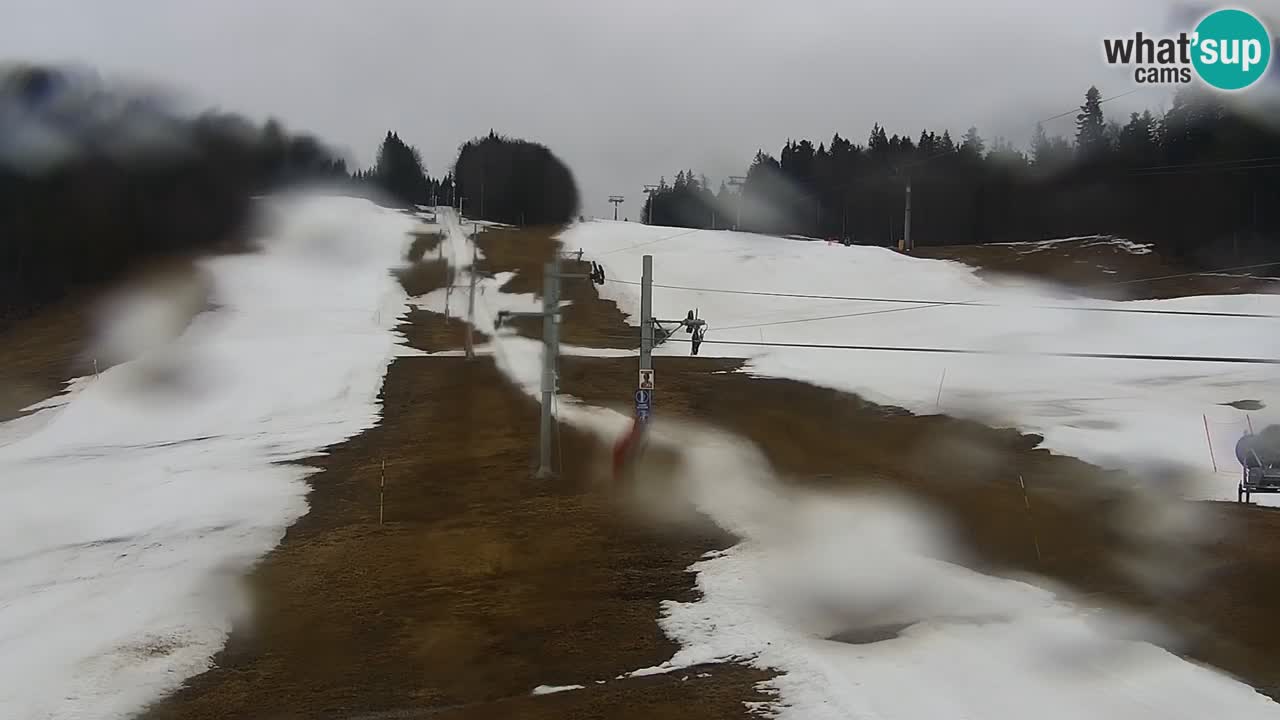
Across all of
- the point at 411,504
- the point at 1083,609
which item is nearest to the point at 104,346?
the point at 411,504

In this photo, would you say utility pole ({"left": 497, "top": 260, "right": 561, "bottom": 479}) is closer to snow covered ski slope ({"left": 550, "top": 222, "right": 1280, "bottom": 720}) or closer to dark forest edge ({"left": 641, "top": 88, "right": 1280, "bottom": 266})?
snow covered ski slope ({"left": 550, "top": 222, "right": 1280, "bottom": 720})

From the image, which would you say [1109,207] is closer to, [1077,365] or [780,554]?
[1077,365]

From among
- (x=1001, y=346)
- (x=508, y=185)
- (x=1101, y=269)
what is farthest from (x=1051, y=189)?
(x=508, y=185)

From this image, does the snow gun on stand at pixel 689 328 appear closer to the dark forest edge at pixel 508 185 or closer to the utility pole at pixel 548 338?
the utility pole at pixel 548 338

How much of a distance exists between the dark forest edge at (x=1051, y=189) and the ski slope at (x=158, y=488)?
6292 centimetres

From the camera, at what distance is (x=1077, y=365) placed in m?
41.6

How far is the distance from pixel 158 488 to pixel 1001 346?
3888 centimetres

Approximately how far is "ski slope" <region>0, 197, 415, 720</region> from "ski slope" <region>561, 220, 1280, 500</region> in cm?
1863

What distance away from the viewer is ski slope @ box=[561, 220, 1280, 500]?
28891 mm

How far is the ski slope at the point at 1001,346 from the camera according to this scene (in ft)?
94.8

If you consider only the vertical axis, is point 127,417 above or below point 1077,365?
below

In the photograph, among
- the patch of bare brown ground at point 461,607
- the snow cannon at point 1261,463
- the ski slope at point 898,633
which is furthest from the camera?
the snow cannon at point 1261,463

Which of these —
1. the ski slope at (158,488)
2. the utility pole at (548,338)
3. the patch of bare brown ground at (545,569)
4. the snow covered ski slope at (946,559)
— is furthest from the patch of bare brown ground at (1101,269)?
the utility pole at (548,338)

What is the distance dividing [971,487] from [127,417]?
111ft
